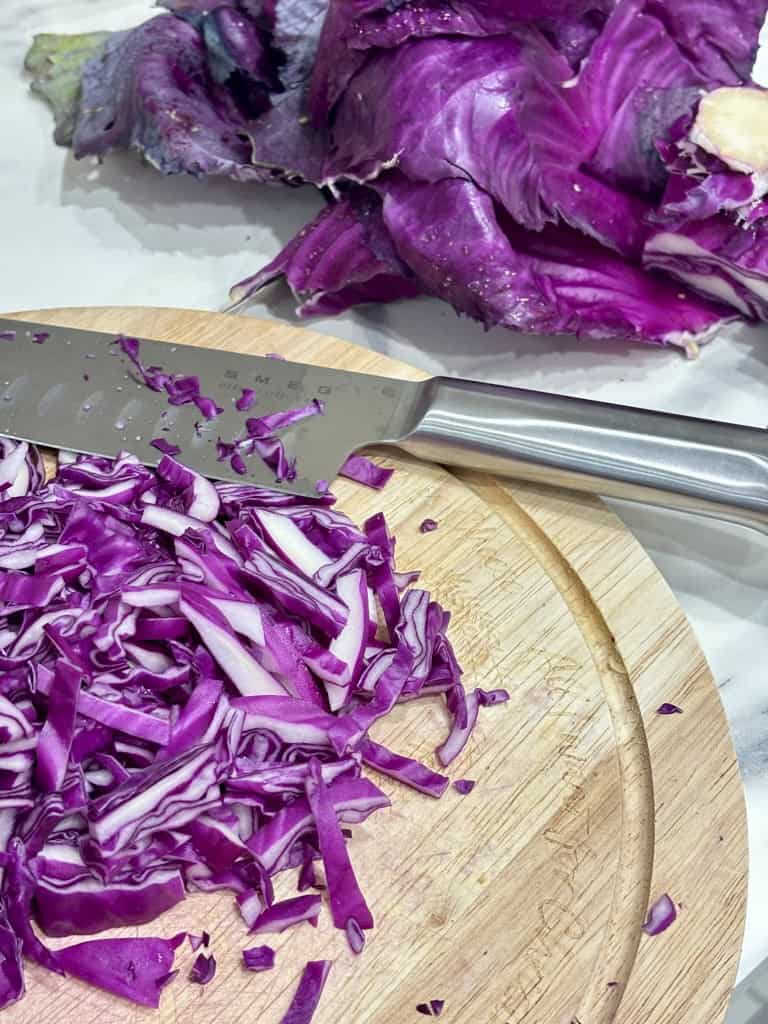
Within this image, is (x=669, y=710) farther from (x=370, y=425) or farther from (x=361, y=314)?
(x=361, y=314)

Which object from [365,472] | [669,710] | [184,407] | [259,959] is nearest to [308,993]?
[259,959]

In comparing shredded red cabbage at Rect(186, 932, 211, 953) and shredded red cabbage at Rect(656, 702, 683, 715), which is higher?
shredded red cabbage at Rect(656, 702, 683, 715)

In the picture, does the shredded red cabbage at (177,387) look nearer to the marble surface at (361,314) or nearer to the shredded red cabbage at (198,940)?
the marble surface at (361,314)

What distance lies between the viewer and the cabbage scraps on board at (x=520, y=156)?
5.78ft

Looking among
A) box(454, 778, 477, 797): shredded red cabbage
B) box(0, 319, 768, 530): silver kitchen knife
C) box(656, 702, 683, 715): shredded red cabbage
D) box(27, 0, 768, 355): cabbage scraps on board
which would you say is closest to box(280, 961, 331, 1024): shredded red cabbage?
box(454, 778, 477, 797): shredded red cabbage

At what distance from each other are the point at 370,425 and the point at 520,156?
57cm

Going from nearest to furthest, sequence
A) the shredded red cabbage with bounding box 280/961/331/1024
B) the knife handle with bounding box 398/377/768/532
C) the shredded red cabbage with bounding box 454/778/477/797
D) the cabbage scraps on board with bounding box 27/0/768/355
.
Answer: the shredded red cabbage with bounding box 280/961/331/1024 < the shredded red cabbage with bounding box 454/778/477/797 < the knife handle with bounding box 398/377/768/532 < the cabbage scraps on board with bounding box 27/0/768/355

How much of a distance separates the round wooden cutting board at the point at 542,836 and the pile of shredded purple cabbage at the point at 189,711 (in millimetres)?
26

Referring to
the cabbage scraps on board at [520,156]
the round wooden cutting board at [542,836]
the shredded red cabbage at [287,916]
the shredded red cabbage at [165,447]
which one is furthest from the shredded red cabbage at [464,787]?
the cabbage scraps on board at [520,156]

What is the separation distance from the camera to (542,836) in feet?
3.97

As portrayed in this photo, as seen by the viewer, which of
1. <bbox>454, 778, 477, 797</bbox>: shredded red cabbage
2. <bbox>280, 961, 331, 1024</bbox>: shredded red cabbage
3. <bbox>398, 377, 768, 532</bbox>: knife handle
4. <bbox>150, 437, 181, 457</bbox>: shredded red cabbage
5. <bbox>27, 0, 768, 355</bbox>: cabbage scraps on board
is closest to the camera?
<bbox>280, 961, 331, 1024</bbox>: shredded red cabbage

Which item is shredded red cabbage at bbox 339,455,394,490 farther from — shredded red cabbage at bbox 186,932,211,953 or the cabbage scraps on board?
shredded red cabbage at bbox 186,932,211,953

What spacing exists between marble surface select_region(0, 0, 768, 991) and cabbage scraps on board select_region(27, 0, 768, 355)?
6 centimetres

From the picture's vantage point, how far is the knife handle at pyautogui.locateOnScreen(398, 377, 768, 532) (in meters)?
1.36
